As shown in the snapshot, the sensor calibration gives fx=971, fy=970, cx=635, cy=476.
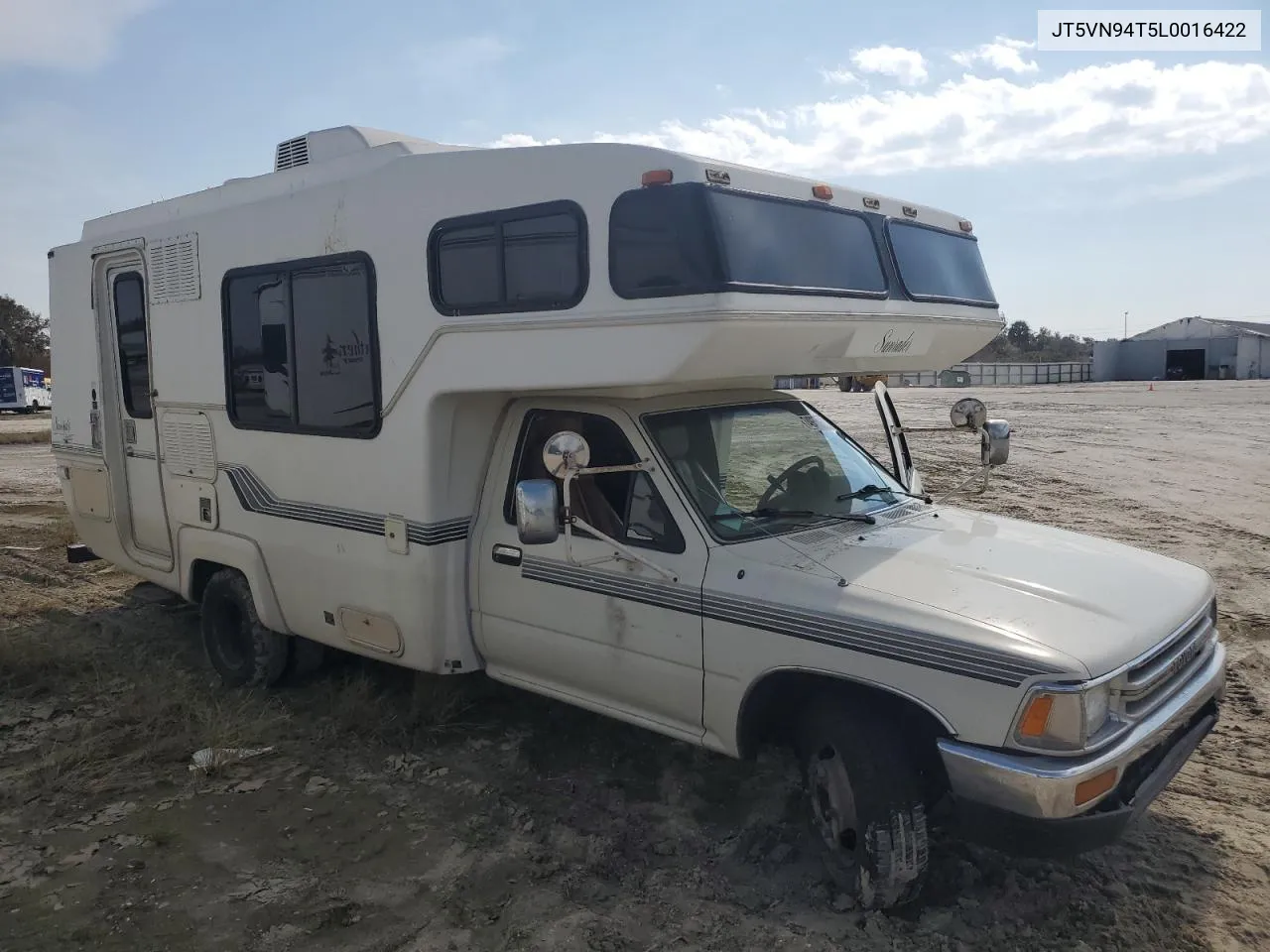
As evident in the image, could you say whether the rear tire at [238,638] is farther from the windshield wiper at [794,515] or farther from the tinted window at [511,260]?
the windshield wiper at [794,515]

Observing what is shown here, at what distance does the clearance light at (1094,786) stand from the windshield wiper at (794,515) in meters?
1.48

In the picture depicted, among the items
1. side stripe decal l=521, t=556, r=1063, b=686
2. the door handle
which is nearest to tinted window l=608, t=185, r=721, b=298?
side stripe decal l=521, t=556, r=1063, b=686

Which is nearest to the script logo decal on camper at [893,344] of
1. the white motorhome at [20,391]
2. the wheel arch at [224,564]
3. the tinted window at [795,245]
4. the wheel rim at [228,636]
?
the tinted window at [795,245]

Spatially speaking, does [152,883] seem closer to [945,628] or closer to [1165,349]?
[945,628]

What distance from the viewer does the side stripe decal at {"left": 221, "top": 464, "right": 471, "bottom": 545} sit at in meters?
4.70

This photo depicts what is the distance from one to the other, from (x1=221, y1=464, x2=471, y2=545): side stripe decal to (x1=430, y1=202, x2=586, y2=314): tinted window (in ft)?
3.44

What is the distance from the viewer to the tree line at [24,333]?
52875 mm

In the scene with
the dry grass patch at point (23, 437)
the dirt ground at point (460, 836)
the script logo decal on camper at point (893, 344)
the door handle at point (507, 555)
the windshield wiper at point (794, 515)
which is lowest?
the dirt ground at point (460, 836)

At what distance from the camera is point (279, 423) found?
5.48 m

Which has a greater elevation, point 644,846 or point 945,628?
point 945,628

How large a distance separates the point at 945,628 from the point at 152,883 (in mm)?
3175

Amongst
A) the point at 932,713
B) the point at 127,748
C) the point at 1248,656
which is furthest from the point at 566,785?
the point at 1248,656

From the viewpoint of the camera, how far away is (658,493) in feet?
13.5

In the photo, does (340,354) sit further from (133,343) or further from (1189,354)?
(1189,354)
